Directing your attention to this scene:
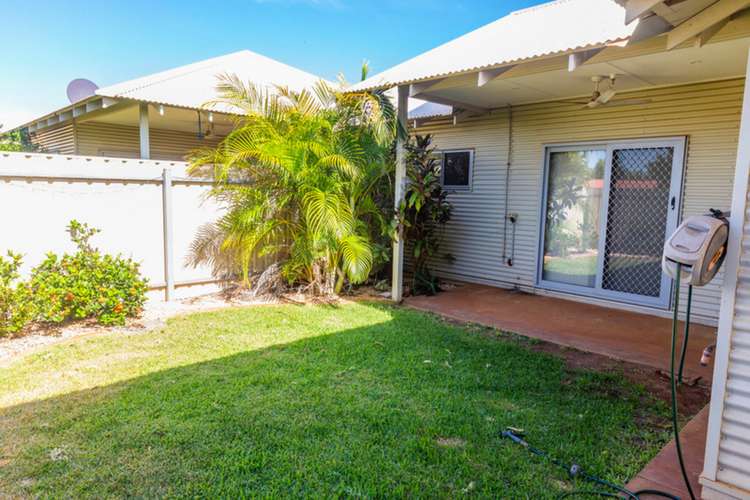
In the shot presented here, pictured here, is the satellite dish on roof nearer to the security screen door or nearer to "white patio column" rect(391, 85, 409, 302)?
"white patio column" rect(391, 85, 409, 302)

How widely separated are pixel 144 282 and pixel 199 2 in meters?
9.93

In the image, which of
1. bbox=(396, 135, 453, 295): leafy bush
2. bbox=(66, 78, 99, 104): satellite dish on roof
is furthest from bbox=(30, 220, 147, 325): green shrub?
bbox=(66, 78, 99, 104): satellite dish on roof

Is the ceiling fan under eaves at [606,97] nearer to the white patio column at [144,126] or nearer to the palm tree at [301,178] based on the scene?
the palm tree at [301,178]

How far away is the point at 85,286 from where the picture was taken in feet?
15.9

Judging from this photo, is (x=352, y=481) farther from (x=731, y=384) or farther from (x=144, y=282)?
(x=144, y=282)

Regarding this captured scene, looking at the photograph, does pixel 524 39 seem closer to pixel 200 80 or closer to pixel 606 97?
pixel 606 97

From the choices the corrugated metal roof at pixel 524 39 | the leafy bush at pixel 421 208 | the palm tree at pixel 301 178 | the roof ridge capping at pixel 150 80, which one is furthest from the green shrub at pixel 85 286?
the corrugated metal roof at pixel 524 39

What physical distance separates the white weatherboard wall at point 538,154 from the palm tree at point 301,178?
1.82m

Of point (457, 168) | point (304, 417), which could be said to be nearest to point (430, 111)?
point (457, 168)

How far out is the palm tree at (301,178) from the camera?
5.95m

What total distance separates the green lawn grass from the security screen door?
7.37ft

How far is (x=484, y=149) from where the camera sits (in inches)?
297

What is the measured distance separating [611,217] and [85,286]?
6111 mm

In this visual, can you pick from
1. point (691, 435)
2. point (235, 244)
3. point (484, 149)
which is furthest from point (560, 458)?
point (484, 149)
